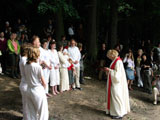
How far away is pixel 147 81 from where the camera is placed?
414 inches

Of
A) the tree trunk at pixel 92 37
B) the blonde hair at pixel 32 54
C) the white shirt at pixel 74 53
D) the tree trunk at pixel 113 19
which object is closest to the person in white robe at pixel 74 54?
the white shirt at pixel 74 53

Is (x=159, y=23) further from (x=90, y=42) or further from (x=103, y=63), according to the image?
(x=103, y=63)

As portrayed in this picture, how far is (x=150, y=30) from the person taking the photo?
1875cm

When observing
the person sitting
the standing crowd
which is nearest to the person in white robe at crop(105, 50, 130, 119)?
the standing crowd

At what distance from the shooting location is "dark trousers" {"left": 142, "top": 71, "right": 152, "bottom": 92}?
1044 cm

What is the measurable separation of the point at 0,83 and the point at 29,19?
8.07 metres

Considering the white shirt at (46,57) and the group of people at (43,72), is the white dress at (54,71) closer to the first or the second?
the group of people at (43,72)

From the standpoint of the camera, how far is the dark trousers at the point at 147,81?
10438mm

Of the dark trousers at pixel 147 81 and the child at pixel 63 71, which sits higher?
the child at pixel 63 71

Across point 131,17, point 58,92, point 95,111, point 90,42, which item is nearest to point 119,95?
point 95,111

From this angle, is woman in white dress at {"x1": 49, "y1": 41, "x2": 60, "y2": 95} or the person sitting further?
the person sitting

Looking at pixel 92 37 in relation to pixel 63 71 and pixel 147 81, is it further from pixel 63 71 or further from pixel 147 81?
pixel 63 71

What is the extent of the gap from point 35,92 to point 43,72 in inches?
106

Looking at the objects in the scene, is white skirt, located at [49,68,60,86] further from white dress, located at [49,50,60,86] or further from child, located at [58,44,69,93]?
child, located at [58,44,69,93]
